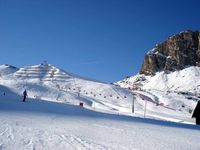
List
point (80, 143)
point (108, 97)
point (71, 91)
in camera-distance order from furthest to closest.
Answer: point (71, 91) < point (108, 97) < point (80, 143)

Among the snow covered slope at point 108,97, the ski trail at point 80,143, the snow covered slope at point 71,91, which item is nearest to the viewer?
the ski trail at point 80,143

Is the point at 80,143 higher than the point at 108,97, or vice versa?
the point at 108,97

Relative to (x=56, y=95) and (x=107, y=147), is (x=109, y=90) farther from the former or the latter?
(x=107, y=147)

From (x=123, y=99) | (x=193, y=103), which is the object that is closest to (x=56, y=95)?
(x=123, y=99)

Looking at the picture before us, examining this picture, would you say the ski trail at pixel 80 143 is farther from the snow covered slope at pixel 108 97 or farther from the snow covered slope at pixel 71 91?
the snow covered slope at pixel 108 97

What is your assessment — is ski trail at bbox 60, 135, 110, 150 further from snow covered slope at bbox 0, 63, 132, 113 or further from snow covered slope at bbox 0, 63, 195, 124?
snow covered slope at bbox 0, 63, 195, 124

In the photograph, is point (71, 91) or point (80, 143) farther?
point (71, 91)

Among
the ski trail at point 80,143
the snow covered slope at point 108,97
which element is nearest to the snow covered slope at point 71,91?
the snow covered slope at point 108,97

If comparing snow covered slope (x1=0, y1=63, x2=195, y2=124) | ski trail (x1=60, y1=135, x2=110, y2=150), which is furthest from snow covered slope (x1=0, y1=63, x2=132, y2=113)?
ski trail (x1=60, y1=135, x2=110, y2=150)

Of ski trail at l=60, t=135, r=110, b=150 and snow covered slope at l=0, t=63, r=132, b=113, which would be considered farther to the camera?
snow covered slope at l=0, t=63, r=132, b=113

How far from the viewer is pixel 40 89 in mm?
97812

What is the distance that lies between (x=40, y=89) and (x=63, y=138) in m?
86.2

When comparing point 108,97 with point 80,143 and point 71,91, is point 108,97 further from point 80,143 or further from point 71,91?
point 80,143

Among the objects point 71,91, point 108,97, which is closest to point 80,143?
point 108,97
